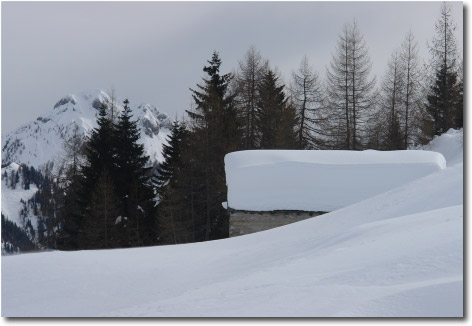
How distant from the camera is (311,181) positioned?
376 inches

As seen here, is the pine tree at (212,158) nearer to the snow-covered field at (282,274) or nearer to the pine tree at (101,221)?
the pine tree at (101,221)

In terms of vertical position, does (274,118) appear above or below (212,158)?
above

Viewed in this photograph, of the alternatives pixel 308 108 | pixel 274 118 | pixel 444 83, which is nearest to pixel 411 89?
pixel 444 83

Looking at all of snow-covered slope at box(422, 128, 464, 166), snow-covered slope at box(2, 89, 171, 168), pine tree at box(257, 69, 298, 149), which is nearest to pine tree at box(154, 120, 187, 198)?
snow-covered slope at box(2, 89, 171, 168)

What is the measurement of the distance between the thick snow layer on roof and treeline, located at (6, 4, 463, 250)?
1.18 metres

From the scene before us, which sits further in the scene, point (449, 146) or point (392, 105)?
point (392, 105)

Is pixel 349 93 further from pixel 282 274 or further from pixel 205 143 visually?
pixel 282 274

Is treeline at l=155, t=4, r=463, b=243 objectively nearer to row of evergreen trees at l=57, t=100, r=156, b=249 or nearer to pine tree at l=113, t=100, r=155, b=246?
pine tree at l=113, t=100, r=155, b=246

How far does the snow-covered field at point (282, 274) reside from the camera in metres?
3.03

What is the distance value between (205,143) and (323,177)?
8.43 meters

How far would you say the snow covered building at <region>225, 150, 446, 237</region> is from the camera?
947cm

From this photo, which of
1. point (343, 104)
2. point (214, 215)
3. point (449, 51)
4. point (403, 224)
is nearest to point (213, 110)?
point (214, 215)

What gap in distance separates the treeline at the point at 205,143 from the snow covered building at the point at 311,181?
1256mm

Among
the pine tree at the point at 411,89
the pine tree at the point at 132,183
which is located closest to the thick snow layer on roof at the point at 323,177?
the pine tree at the point at 411,89
